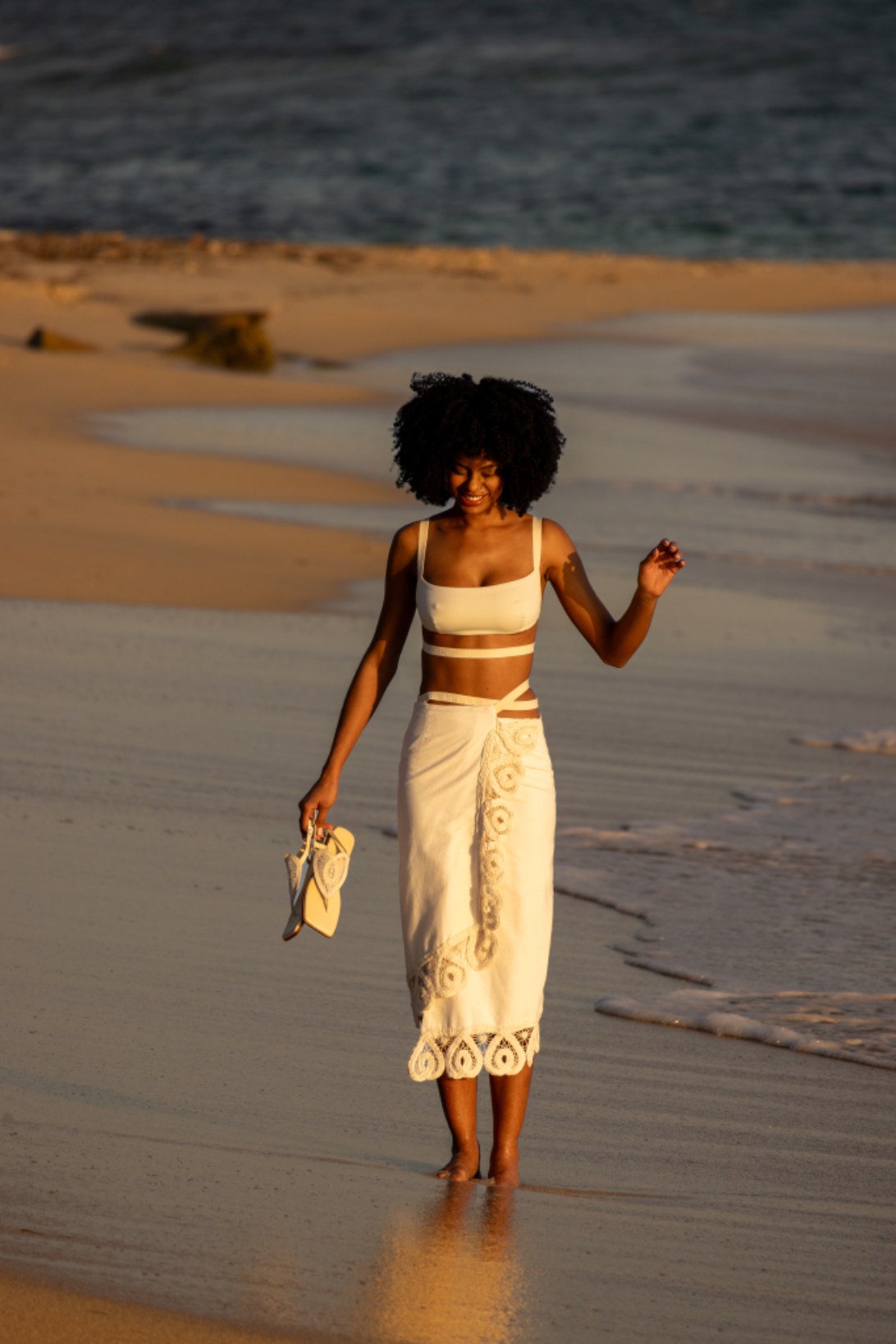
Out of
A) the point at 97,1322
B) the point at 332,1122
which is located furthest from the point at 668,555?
the point at 97,1322

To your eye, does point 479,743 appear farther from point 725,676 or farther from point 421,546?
point 725,676

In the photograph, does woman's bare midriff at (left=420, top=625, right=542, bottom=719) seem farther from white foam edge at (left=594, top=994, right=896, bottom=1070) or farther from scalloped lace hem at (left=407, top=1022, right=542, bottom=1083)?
white foam edge at (left=594, top=994, right=896, bottom=1070)

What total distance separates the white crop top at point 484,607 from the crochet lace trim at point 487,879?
24 centimetres

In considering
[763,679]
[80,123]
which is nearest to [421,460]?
[763,679]

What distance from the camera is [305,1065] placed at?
15.3 ft

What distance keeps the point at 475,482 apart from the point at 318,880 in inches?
37.0

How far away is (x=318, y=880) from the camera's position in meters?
4.18

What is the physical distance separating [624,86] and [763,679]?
55.9 m

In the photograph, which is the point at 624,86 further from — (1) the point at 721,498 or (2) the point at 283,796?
(2) the point at 283,796

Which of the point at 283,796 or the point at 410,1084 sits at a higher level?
the point at 283,796

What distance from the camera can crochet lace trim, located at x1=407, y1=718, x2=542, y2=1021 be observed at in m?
4.07

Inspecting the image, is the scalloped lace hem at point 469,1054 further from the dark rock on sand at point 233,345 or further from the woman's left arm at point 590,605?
the dark rock on sand at point 233,345

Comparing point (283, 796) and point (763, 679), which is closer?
point (283, 796)

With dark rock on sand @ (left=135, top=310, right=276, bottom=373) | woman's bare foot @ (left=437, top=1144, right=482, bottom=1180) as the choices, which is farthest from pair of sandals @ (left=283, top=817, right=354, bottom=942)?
dark rock on sand @ (left=135, top=310, right=276, bottom=373)
